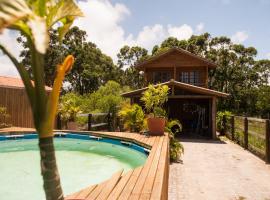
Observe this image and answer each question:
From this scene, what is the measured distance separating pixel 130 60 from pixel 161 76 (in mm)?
28796

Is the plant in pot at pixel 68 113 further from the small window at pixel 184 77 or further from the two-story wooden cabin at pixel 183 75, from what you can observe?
the small window at pixel 184 77

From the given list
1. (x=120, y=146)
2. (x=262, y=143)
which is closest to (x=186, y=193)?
(x=120, y=146)

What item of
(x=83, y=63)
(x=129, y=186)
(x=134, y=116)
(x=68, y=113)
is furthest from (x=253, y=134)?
(x=83, y=63)

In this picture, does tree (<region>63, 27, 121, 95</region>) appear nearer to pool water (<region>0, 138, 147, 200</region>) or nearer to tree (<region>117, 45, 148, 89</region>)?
tree (<region>117, 45, 148, 89</region>)

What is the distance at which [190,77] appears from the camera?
22.7m

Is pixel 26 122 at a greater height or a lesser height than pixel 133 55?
lesser

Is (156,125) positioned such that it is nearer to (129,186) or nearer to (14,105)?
(129,186)

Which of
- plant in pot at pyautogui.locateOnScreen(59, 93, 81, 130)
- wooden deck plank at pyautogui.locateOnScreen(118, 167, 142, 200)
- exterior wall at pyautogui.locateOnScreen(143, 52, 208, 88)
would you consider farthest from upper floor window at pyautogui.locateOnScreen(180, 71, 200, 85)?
wooden deck plank at pyautogui.locateOnScreen(118, 167, 142, 200)

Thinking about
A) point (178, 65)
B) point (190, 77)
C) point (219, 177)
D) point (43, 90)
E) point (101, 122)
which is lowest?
point (219, 177)

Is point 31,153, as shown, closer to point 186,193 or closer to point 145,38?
point 186,193

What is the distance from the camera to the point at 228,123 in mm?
16906

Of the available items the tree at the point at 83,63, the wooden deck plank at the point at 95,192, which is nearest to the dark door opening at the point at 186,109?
the wooden deck plank at the point at 95,192

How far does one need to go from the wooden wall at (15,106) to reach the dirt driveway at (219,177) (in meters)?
9.46

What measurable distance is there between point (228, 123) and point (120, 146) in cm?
915
